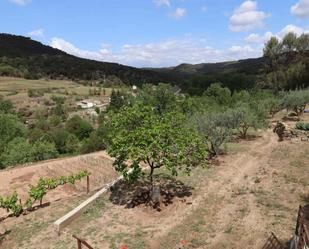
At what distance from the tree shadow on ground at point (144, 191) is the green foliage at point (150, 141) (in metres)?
1.66

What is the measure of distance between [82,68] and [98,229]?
168950 mm

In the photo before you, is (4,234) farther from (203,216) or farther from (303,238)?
(303,238)

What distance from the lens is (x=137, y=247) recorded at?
1297 cm

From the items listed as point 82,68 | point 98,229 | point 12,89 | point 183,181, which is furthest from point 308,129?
point 82,68

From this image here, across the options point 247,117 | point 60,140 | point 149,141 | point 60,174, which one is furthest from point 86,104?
point 149,141

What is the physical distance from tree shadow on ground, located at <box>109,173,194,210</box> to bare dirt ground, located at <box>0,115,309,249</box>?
0.06 m

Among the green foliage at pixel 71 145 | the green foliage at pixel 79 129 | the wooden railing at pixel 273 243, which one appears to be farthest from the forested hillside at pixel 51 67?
the wooden railing at pixel 273 243

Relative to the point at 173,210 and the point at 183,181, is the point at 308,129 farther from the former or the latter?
the point at 173,210

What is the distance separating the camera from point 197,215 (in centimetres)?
1539

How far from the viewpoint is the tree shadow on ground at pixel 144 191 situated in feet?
56.6

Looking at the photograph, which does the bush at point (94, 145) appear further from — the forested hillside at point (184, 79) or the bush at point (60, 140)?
the forested hillside at point (184, 79)

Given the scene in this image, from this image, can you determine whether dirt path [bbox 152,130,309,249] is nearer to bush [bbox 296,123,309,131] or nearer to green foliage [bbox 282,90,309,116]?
bush [bbox 296,123,309,131]

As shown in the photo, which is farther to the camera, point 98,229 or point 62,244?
point 98,229

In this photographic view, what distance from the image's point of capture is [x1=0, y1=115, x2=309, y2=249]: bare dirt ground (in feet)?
43.5
